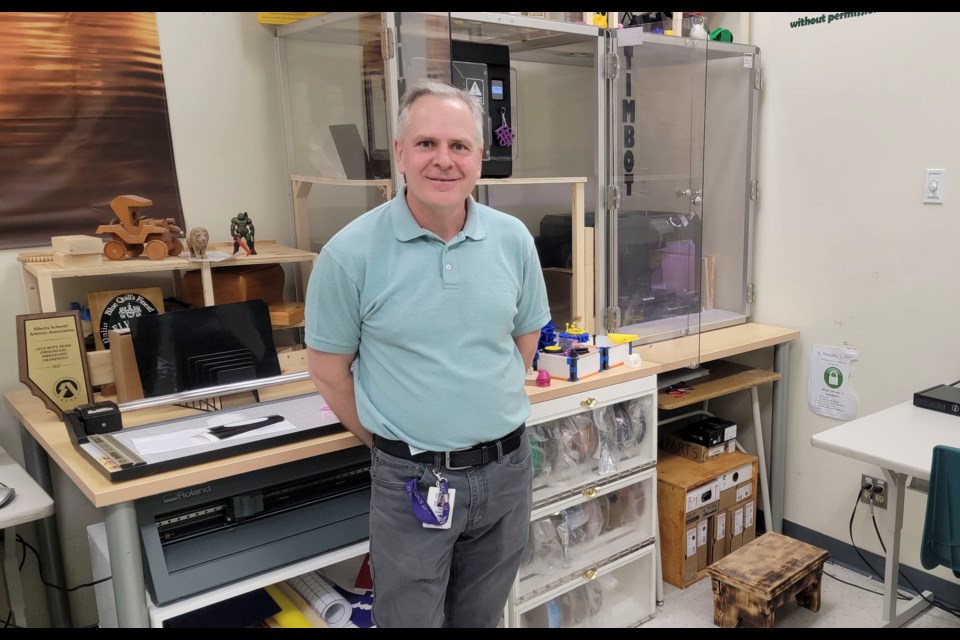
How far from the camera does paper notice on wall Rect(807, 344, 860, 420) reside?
9.30ft

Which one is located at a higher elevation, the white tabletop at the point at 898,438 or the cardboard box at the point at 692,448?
the white tabletop at the point at 898,438

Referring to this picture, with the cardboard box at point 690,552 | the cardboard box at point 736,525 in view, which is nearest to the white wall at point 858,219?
the cardboard box at point 736,525

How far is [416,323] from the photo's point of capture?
154 cm

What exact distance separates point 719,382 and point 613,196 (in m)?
0.83

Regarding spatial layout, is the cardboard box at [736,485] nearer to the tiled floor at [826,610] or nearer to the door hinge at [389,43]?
the tiled floor at [826,610]

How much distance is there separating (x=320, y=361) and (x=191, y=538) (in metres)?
0.51

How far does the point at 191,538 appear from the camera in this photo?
173cm

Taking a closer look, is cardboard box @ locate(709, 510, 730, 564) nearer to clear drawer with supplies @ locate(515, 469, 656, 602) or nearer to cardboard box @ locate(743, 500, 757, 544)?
cardboard box @ locate(743, 500, 757, 544)

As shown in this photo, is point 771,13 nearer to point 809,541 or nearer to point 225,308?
point 809,541

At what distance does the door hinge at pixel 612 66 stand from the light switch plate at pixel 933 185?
1079 mm

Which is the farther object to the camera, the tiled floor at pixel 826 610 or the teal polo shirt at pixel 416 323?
the tiled floor at pixel 826 610

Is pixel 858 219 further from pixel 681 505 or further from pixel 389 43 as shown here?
pixel 389 43

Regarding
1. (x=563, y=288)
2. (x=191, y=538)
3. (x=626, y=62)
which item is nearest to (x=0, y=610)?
(x=191, y=538)

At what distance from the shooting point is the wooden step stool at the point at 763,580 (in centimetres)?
242
